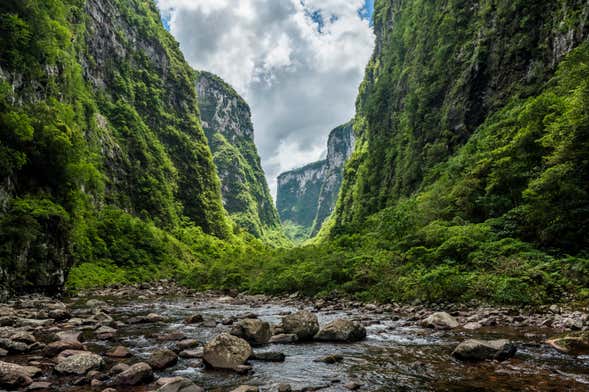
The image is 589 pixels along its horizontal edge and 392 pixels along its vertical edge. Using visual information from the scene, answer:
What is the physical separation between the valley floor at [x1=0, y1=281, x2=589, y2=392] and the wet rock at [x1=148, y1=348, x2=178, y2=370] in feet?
0.07

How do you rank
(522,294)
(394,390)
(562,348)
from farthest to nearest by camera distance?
(522,294), (562,348), (394,390)

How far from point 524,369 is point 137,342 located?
1015cm

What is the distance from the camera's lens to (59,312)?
14.8 meters

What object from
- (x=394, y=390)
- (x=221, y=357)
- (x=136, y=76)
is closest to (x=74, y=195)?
(x=221, y=357)

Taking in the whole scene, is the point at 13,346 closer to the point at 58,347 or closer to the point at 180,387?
the point at 58,347

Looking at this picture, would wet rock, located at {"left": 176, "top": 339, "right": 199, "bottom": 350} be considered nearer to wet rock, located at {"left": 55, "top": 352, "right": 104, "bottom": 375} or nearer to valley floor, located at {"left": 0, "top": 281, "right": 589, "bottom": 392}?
valley floor, located at {"left": 0, "top": 281, "right": 589, "bottom": 392}

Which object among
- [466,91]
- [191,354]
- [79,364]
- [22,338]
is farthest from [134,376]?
[466,91]

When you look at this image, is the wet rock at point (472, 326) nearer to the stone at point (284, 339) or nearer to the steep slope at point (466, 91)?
the stone at point (284, 339)

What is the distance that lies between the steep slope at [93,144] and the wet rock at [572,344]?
73.8 ft

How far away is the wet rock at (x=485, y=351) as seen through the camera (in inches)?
334

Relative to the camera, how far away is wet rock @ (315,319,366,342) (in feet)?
38.2

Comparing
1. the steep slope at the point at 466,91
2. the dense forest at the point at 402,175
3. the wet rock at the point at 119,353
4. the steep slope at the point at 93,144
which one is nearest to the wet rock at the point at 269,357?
the wet rock at the point at 119,353

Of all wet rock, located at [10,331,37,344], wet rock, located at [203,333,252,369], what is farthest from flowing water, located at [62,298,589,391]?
wet rock, located at [10,331,37,344]

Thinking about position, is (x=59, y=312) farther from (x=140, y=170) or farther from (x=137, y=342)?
(x=140, y=170)
